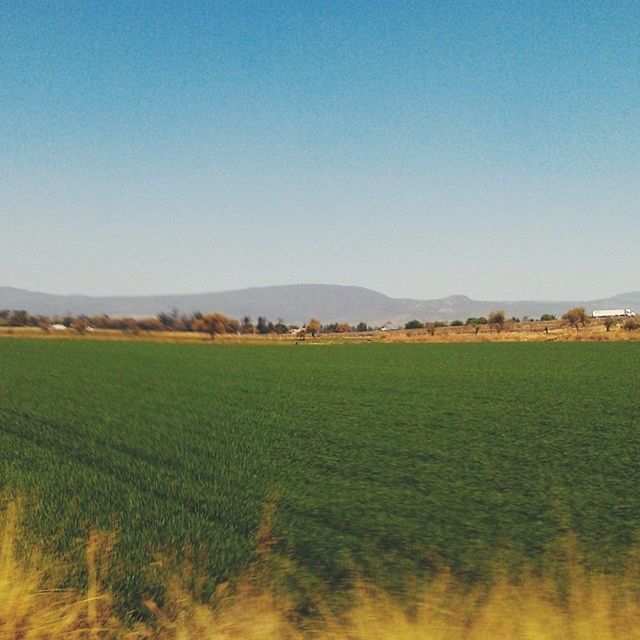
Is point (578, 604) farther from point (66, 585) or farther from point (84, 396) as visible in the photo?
point (84, 396)

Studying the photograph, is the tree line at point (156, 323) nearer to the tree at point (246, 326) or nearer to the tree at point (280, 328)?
the tree at point (246, 326)

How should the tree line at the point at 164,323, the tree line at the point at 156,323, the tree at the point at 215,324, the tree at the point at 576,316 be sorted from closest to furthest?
the tree line at the point at 164,323 → the tree line at the point at 156,323 → the tree at the point at 215,324 → the tree at the point at 576,316

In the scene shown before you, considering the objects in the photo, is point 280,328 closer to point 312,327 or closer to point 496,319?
point 312,327

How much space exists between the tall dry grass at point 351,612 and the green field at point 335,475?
323 millimetres

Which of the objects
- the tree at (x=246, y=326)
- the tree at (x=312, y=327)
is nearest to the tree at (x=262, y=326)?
the tree at (x=246, y=326)

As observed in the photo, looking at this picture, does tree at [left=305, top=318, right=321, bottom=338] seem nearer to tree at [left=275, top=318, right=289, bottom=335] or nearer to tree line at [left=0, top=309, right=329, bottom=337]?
tree at [left=275, top=318, right=289, bottom=335]

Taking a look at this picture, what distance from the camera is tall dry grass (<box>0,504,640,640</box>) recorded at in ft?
16.3

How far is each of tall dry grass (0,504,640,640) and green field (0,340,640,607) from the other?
323mm

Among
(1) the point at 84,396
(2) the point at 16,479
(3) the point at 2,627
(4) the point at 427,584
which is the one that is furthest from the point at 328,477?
(1) the point at 84,396

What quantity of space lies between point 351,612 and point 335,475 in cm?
461

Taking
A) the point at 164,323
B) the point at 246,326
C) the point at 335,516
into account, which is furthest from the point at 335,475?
the point at 164,323

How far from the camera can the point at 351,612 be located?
536 cm

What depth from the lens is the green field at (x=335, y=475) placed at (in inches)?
264

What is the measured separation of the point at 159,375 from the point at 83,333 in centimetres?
6394
